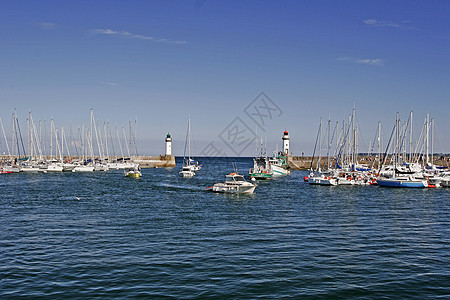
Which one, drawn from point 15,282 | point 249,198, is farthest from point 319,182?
point 15,282

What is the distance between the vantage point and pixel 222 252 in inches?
913

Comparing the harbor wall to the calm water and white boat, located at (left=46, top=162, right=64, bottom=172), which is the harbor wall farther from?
the calm water

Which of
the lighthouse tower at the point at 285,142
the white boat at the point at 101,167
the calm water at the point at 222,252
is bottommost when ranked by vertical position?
the calm water at the point at 222,252

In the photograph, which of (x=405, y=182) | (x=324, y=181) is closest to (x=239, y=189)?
(x=324, y=181)

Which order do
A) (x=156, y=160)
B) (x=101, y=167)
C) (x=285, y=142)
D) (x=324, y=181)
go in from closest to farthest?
1. (x=324, y=181)
2. (x=101, y=167)
3. (x=285, y=142)
4. (x=156, y=160)

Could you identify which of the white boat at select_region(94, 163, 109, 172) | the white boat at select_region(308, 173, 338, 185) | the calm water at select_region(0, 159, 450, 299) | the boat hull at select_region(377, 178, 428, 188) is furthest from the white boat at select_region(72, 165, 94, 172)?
the boat hull at select_region(377, 178, 428, 188)

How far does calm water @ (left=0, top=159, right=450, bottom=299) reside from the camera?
17453 millimetres

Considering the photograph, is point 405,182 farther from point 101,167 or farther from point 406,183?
point 101,167

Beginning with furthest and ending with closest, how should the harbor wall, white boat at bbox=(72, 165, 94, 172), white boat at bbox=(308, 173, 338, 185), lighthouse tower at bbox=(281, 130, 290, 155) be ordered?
the harbor wall, lighthouse tower at bbox=(281, 130, 290, 155), white boat at bbox=(72, 165, 94, 172), white boat at bbox=(308, 173, 338, 185)

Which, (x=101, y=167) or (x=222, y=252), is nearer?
(x=222, y=252)

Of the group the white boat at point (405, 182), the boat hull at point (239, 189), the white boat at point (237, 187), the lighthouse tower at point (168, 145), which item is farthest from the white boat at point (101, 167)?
the white boat at point (405, 182)

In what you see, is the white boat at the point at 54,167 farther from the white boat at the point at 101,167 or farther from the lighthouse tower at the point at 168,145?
the lighthouse tower at the point at 168,145

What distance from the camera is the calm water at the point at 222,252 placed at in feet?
57.3

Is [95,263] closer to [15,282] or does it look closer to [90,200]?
[15,282]
